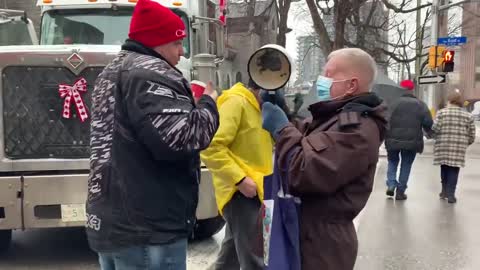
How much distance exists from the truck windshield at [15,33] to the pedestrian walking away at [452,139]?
240 inches

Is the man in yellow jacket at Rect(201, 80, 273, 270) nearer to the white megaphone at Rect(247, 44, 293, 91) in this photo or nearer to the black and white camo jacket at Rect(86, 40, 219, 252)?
the white megaphone at Rect(247, 44, 293, 91)

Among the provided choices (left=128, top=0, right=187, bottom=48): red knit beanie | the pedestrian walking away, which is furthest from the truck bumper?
the pedestrian walking away

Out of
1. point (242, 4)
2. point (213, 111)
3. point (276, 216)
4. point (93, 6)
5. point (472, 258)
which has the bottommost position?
point (472, 258)

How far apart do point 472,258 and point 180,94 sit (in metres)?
4.51

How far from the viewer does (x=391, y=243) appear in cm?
631

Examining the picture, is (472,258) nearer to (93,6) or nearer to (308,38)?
(93,6)

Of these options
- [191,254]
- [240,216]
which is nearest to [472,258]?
[191,254]

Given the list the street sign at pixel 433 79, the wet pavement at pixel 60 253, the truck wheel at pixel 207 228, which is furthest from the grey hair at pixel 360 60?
the street sign at pixel 433 79

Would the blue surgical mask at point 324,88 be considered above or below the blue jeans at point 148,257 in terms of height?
above

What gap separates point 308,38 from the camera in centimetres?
3375

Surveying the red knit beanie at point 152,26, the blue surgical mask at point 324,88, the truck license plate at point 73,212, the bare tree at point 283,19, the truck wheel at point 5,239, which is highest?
the bare tree at point 283,19

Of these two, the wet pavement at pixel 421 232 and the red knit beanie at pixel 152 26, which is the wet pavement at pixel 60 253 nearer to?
the wet pavement at pixel 421 232

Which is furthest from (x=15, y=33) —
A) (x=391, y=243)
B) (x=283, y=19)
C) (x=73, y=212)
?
(x=283, y=19)

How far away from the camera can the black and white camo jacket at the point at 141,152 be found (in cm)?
225
